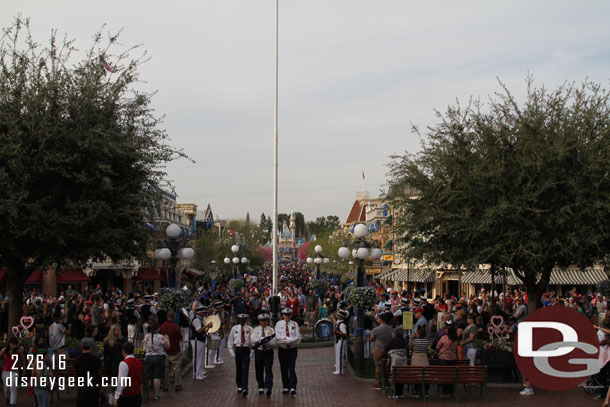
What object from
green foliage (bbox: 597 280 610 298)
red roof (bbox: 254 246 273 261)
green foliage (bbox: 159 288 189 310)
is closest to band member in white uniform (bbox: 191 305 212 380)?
green foliage (bbox: 159 288 189 310)

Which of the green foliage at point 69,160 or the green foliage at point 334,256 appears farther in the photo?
the green foliage at point 334,256

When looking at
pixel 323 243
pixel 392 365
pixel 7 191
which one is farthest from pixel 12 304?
pixel 323 243

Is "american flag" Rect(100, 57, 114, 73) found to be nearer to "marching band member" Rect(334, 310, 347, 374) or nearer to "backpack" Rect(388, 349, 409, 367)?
"marching band member" Rect(334, 310, 347, 374)

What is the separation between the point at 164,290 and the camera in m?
15.8

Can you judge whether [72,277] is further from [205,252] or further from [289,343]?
[289,343]

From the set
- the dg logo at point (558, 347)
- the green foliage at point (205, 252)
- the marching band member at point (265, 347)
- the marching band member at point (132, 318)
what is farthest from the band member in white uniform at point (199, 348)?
the green foliage at point (205, 252)

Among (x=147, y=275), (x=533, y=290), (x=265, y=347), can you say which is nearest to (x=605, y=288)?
(x=533, y=290)

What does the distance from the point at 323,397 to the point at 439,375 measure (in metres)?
2.28

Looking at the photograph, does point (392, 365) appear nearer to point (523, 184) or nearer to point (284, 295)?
point (523, 184)

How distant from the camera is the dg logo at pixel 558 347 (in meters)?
10.2

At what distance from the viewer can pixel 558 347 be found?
33.5 feet

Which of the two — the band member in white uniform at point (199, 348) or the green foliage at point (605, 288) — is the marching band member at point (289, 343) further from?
the green foliage at point (605, 288)

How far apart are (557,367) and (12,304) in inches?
465

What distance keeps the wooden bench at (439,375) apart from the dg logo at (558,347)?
894 millimetres
